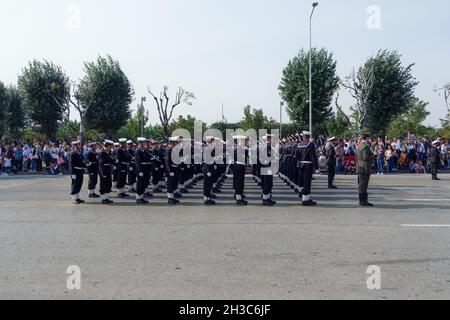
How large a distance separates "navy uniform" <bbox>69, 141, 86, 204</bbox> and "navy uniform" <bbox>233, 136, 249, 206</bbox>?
4374 mm

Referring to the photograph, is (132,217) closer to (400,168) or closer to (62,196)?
(62,196)

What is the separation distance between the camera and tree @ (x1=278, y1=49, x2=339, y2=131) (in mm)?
39375

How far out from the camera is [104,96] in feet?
145

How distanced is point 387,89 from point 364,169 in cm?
2757

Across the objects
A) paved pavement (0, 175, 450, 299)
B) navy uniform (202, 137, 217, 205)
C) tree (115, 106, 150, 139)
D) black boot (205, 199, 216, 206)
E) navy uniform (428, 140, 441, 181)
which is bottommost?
paved pavement (0, 175, 450, 299)

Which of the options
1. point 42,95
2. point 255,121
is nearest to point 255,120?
point 255,121

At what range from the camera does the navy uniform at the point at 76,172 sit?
1399 centimetres

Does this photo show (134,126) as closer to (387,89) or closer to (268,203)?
(387,89)

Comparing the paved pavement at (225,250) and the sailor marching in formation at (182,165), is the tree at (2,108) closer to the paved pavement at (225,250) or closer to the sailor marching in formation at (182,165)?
the sailor marching in formation at (182,165)

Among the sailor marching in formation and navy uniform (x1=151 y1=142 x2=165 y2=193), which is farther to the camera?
navy uniform (x1=151 y1=142 x2=165 y2=193)

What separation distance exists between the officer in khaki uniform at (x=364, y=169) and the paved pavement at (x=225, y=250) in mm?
350

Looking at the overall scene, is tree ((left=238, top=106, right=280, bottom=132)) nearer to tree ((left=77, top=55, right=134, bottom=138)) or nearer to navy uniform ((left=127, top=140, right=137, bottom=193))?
tree ((left=77, top=55, right=134, bottom=138))

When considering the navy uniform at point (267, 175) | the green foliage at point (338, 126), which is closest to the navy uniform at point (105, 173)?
the navy uniform at point (267, 175)

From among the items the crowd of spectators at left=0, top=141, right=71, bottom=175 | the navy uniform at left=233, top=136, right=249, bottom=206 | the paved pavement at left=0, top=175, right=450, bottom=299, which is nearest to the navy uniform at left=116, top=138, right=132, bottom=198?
the paved pavement at left=0, top=175, right=450, bottom=299
